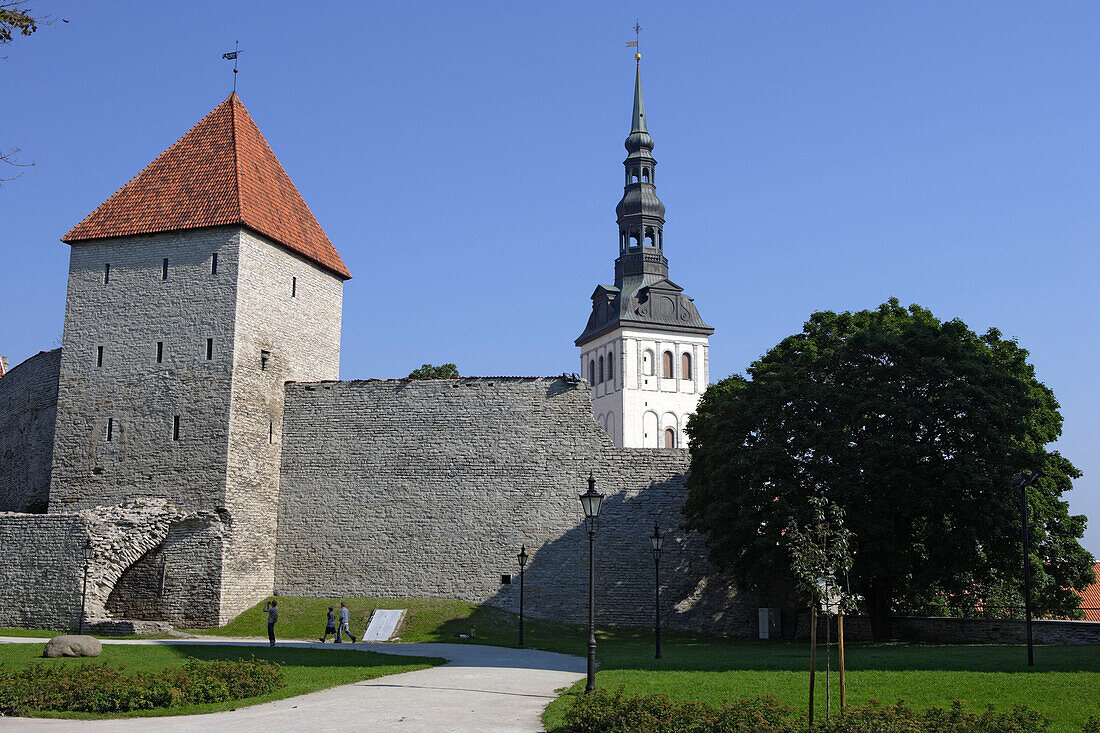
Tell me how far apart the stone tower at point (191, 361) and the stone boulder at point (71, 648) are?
31.1ft

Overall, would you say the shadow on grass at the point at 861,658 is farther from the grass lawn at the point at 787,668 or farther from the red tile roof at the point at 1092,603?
the red tile roof at the point at 1092,603

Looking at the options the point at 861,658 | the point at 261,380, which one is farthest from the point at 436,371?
the point at 861,658

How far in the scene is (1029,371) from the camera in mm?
25094

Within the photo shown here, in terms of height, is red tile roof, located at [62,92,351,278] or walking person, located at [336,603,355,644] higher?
red tile roof, located at [62,92,351,278]

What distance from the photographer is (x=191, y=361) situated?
29.0 metres

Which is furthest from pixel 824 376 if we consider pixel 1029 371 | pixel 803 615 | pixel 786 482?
pixel 803 615

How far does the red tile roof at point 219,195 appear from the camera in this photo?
3008cm

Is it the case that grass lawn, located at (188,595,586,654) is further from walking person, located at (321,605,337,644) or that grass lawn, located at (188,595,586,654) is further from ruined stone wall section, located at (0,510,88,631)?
ruined stone wall section, located at (0,510,88,631)

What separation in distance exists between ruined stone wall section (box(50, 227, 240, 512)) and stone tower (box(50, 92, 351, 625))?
4 centimetres

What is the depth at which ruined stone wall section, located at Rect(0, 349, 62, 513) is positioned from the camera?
3206cm

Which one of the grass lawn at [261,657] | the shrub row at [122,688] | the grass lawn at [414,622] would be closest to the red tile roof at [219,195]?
the grass lawn at [414,622]

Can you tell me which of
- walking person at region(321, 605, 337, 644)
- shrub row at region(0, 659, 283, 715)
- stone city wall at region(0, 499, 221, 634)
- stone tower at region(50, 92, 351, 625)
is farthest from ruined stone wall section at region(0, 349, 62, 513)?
shrub row at region(0, 659, 283, 715)

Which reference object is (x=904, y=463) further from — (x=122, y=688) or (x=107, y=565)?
(x=107, y=565)

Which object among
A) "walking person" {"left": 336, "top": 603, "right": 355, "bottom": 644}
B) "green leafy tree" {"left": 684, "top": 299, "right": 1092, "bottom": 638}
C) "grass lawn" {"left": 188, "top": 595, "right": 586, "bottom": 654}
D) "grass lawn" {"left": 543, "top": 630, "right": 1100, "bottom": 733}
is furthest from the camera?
"grass lawn" {"left": 188, "top": 595, "right": 586, "bottom": 654}
